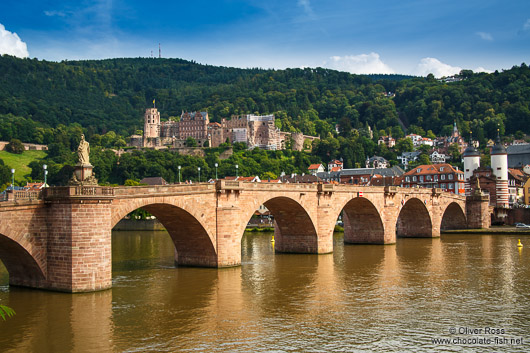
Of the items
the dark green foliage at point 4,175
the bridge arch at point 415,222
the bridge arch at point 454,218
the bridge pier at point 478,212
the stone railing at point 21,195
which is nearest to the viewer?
the stone railing at point 21,195

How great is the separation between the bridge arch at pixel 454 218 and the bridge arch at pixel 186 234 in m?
45.7

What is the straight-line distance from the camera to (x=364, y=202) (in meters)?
52.5

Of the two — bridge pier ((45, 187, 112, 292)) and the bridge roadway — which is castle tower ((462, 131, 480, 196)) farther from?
bridge pier ((45, 187, 112, 292))

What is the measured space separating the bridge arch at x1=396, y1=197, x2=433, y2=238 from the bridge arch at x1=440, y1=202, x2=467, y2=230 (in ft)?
35.2

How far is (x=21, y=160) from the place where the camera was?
131625 mm

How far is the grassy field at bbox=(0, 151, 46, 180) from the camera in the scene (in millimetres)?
121000

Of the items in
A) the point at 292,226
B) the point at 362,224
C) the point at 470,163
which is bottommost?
the point at 362,224

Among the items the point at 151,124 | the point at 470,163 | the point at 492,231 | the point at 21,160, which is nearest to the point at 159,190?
the point at 492,231

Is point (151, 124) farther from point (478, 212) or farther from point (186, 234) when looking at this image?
point (186, 234)

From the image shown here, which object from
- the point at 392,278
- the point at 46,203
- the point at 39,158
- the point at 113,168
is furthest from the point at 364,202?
the point at 39,158

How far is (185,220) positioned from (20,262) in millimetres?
10508

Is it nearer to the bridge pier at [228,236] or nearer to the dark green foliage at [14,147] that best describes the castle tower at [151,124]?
the dark green foliage at [14,147]

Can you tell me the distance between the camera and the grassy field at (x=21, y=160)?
121 metres

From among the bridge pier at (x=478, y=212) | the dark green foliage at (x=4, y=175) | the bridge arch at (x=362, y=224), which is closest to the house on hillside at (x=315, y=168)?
the bridge pier at (x=478, y=212)
